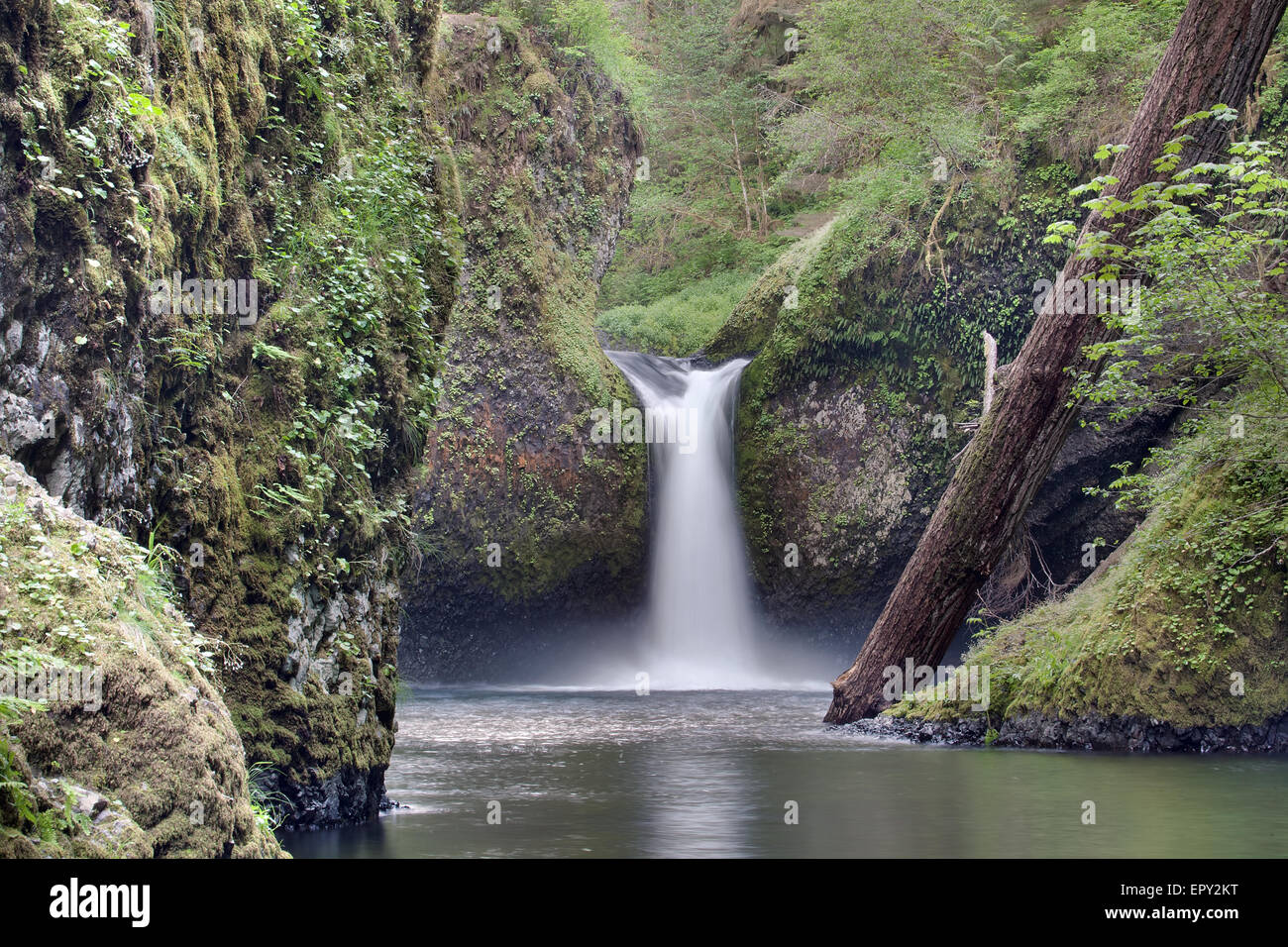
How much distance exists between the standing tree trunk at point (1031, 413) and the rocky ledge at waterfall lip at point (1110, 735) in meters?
0.75

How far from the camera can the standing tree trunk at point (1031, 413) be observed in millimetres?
8734

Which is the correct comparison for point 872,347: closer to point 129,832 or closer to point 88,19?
point 88,19

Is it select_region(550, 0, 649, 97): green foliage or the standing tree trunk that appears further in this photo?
select_region(550, 0, 649, 97): green foliage

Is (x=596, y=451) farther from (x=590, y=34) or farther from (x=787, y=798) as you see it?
(x=787, y=798)

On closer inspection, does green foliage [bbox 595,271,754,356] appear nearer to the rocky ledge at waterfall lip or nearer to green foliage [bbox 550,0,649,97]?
green foliage [bbox 550,0,649,97]

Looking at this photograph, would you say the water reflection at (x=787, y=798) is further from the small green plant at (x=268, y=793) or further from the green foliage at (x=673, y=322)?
the green foliage at (x=673, y=322)

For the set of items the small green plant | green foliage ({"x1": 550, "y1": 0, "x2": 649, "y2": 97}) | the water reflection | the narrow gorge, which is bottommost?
the water reflection

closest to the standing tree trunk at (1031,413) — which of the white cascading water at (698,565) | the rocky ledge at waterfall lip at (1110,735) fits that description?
the rocky ledge at waterfall lip at (1110,735)

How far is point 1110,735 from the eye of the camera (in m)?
9.86

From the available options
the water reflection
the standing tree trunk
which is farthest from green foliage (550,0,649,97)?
the water reflection

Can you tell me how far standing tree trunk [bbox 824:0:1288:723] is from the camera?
873 cm

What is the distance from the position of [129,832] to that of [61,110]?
10.6 feet

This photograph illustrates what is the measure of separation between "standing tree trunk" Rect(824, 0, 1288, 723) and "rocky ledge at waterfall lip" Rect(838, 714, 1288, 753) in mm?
749

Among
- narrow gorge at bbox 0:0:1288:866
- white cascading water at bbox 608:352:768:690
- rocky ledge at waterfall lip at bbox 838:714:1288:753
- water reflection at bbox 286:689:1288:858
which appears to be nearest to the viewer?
narrow gorge at bbox 0:0:1288:866
